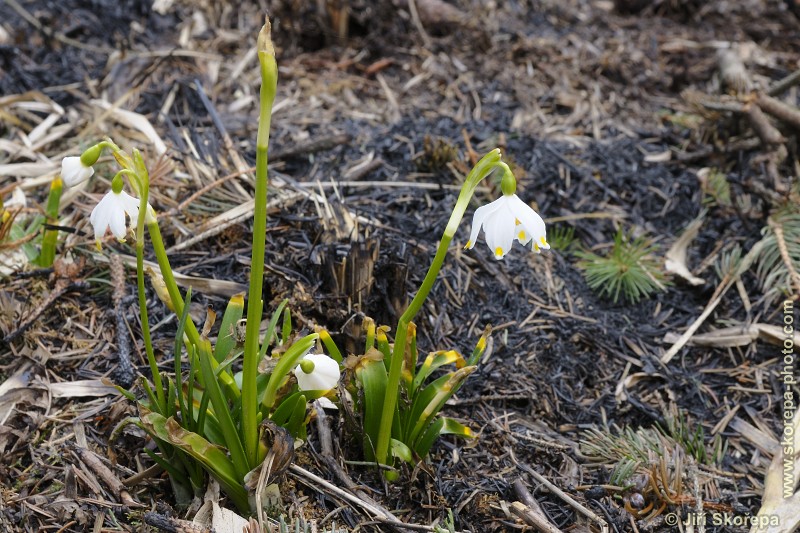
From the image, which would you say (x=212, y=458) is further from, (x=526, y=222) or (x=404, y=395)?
(x=526, y=222)

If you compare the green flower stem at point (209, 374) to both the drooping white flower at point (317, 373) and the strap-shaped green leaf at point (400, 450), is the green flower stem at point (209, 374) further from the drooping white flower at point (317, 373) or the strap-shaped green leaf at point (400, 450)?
the strap-shaped green leaf at point (400, 450)

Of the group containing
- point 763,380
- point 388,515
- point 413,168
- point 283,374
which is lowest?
point 763,380

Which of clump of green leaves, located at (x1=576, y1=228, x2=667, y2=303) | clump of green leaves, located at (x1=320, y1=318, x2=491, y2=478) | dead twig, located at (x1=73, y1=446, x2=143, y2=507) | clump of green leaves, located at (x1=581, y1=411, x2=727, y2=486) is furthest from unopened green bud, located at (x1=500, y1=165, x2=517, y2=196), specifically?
clump of green leaves, located at (x1=576, y1=228, x2=667, y2=303)

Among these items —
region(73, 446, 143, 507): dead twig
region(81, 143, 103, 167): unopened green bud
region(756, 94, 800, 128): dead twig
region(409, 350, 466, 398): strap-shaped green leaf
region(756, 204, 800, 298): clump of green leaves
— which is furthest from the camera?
region(756, 94, 800, 128): dead twig

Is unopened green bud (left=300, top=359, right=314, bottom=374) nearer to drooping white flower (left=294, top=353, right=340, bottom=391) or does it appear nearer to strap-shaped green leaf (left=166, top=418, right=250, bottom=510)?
drooping white flower (left=294, top=353, right=340, bottom=391)

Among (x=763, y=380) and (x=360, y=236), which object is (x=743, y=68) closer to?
(x=763, y=380)

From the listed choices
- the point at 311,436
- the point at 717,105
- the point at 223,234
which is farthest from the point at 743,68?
the point at 311,436
